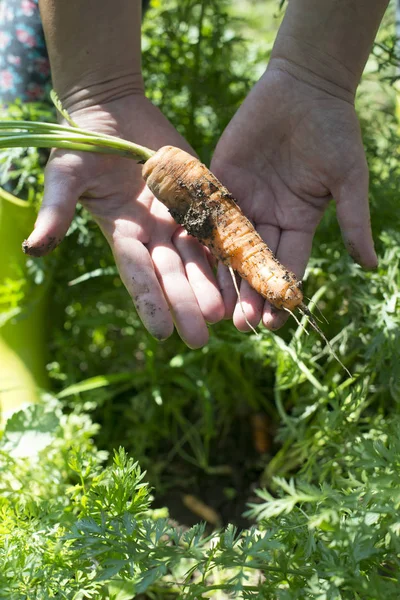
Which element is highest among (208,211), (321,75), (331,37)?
(331,37)

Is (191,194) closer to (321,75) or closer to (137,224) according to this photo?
(137,224)

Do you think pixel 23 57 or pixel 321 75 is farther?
pixel 23 57

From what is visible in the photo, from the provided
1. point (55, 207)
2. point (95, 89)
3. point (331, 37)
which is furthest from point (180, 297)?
point (331, 37)

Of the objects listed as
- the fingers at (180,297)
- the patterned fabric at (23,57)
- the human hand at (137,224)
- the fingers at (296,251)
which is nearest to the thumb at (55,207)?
the human hand at (137,224)

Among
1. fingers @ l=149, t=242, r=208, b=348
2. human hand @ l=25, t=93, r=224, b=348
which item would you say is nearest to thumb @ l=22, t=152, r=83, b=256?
human hand @ l=25, t=93, r=224, b=348

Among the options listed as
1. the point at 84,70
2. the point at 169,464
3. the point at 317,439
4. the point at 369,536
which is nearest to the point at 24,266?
the point at 84,70

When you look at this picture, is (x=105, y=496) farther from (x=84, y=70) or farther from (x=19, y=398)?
(x=84, y=70)
